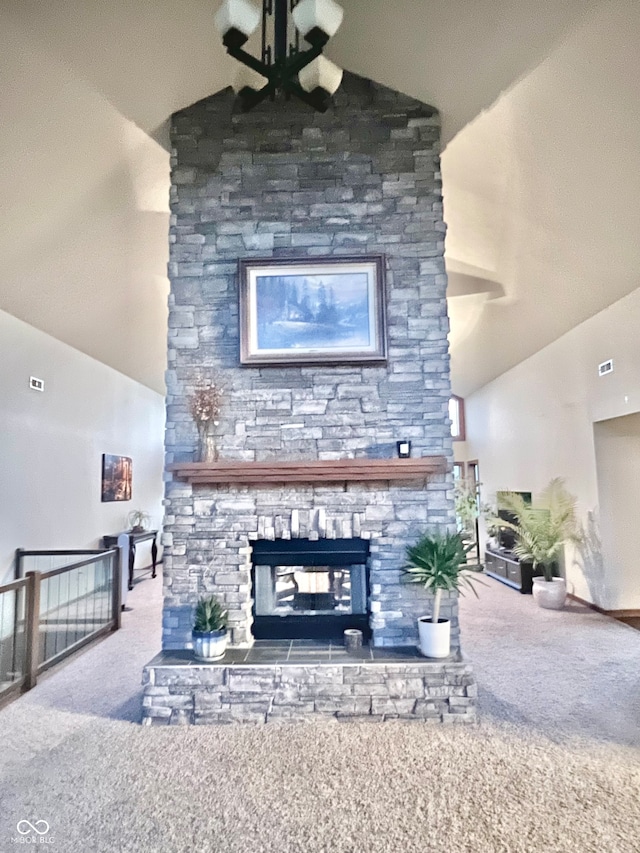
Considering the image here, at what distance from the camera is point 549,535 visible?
23.8 ft

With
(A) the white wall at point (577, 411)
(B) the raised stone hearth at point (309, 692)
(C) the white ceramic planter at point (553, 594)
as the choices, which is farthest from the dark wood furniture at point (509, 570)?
(B) the raised stone hearth at point (309, 692)

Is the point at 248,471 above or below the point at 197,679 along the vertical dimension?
above

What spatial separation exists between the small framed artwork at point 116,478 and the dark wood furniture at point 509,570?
241 inches

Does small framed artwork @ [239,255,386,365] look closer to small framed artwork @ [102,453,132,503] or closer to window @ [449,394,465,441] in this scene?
small framed artwork @ [102,453,132,503]

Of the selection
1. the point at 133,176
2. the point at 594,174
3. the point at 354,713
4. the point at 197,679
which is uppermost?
the point at 133,176

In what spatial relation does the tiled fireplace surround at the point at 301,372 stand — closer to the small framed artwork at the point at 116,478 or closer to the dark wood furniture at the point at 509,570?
the dark wood furniture at the point at 509,570

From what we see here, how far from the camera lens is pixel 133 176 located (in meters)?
5.26

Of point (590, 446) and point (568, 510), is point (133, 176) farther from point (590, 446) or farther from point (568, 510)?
point (568, 510)

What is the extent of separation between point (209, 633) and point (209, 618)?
103mm

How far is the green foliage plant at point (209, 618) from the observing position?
4121mm

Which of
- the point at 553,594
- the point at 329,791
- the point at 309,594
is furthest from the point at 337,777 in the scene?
the point at 553,594

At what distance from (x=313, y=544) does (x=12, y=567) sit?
3506 millimetres

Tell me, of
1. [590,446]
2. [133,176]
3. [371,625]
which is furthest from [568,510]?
[133,176]

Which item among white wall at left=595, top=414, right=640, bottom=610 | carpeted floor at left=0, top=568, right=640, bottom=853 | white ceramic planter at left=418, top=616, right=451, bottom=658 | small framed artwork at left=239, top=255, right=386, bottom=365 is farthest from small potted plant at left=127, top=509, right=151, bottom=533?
white wall at left=595, top=414, right=640, bottom=610
